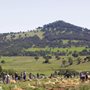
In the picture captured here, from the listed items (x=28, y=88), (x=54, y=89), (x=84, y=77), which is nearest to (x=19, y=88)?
(x=28, y=88)

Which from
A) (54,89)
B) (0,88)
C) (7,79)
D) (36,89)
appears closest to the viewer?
(0,88)

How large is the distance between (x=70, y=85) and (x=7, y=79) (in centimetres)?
925

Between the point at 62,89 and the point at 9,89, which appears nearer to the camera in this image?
the point at 9,89

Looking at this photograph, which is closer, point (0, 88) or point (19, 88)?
point (0, 88)

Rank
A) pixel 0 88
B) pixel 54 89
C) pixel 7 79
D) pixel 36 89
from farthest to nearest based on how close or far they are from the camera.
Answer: pixel 7 79 → pixel 54 89 → pixel 36 89 → pixel 0 88

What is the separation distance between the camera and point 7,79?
5022 cm

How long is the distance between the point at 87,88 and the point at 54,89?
437cm

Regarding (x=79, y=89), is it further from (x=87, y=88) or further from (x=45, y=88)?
(x=45, y=88)

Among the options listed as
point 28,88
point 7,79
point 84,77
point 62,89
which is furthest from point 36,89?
point 84,77

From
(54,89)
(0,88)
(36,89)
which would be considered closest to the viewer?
(0,88)

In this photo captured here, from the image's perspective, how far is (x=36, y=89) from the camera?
4038 cm

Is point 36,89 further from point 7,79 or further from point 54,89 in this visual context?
point 7,79

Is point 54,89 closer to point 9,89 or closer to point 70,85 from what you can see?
point 70,85

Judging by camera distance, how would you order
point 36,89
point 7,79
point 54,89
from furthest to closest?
point 7,79
point 54,89
point 36,89
